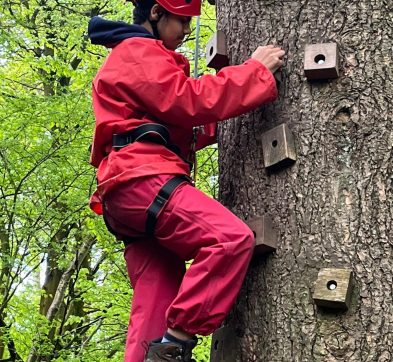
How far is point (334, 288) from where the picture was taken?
6.60ft

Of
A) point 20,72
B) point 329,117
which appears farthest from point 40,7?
point 329,117

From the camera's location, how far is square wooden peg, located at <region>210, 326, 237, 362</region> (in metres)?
→ 2.27

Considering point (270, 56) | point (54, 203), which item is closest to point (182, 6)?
point (270, 56)

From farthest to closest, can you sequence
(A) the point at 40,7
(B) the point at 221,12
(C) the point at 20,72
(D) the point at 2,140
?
(C) the point at 20,72 < (A) the point at 40,7 < (D) the point at 2,140 < (B) the point at 221,12

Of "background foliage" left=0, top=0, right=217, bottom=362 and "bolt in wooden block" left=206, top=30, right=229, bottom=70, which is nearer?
"bolt in wooden block" left=206, top=30, right=229, bottom=70

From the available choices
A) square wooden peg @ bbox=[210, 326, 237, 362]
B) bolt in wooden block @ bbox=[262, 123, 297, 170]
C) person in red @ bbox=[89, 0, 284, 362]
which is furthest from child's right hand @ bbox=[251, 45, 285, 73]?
square wooden peg @ bbox=[210, 326, 237, 362]

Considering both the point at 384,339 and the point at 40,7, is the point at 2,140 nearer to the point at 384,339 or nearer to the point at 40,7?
the point at 40,7

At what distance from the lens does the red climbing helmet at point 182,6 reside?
2584 millimetres

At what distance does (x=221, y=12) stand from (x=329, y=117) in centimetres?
84

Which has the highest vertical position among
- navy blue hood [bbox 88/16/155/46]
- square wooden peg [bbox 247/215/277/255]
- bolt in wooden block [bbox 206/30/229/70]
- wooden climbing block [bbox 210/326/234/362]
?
bolt in wooden block [bbox 206/30/229/70]

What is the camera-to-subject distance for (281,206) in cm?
226

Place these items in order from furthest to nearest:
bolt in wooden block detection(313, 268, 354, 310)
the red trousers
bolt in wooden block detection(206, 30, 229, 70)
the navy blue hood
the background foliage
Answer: the background foliage < bolt in wooden block detection(206, 30, 229, 70) < the navy blue hood < the red trousers < bolt in wooden block detection(313, 268, 354, 310)

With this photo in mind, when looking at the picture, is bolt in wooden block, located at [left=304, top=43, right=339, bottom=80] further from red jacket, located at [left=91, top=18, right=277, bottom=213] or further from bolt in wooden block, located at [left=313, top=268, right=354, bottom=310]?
bolt in wooden block, located at [left=313, top=268, right=354, bottom=310]

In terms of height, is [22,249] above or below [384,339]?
above
